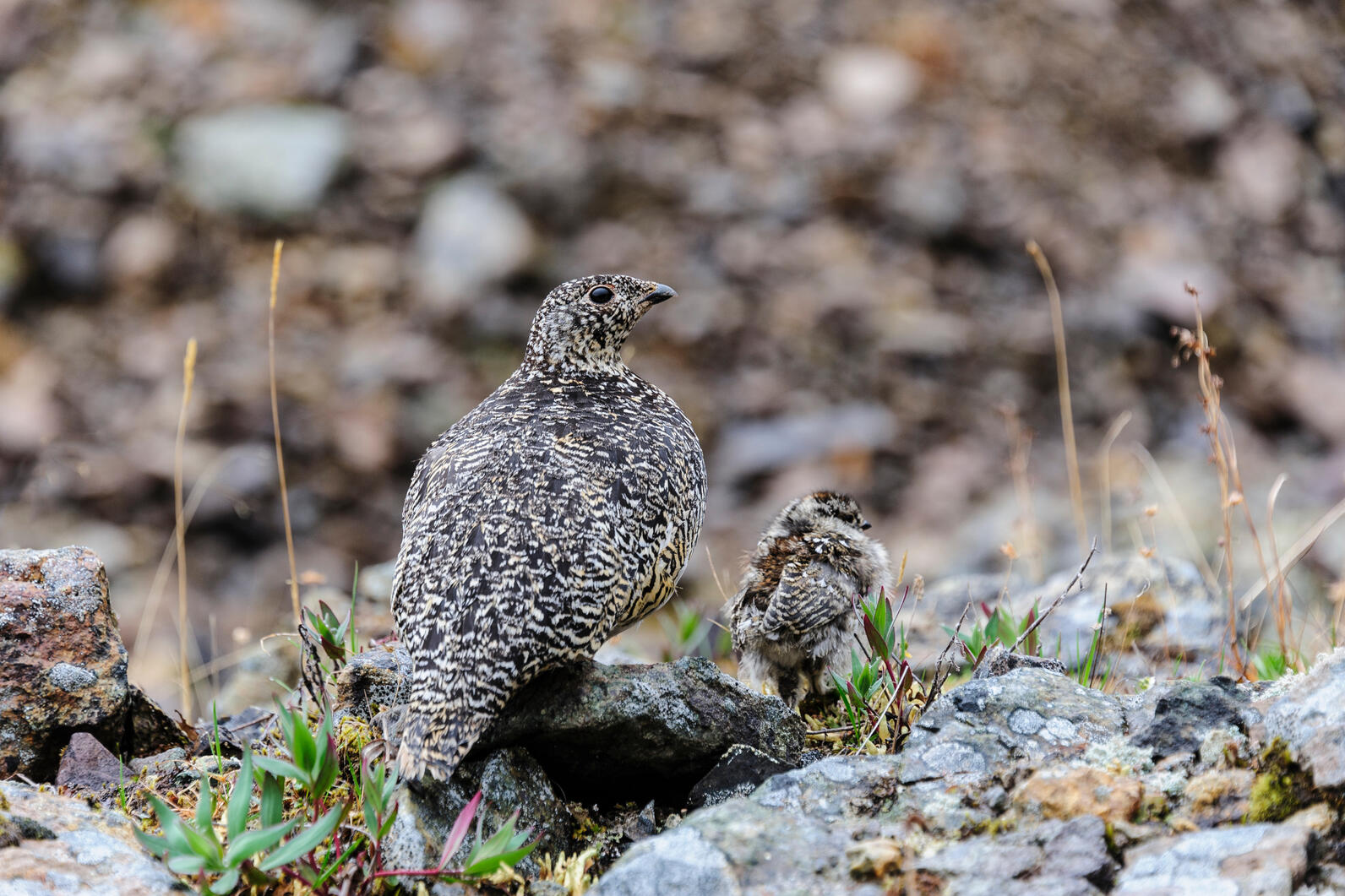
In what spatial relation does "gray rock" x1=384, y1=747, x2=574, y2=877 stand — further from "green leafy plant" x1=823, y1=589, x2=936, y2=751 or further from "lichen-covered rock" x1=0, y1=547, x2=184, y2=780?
"lichen-covered rock" x1=0, y1=547, x2=184, y2=780

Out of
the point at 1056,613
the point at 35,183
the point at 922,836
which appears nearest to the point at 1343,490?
the point at 1056,613

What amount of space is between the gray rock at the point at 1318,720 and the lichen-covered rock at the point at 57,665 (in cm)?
381

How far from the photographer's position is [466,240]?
511 inches

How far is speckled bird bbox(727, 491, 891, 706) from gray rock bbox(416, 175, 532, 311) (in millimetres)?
7704

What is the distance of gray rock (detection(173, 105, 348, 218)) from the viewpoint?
13070 millimetres

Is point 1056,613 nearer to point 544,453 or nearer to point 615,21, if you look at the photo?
point 544,453

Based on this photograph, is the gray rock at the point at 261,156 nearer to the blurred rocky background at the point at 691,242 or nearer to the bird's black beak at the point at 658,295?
the blurred rocky background at the point at 691,242

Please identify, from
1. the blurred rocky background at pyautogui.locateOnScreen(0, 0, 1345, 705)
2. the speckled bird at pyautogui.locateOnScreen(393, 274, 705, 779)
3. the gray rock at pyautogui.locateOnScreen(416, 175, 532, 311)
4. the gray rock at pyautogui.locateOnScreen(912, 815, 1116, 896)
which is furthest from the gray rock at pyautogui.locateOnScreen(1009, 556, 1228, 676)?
the gray rock at pyautogui.locateOnScreen(416, 175, 532, 311)

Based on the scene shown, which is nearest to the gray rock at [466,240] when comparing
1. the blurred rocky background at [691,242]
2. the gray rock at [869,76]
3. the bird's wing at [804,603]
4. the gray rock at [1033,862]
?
the blurred rocky background at [691,242]

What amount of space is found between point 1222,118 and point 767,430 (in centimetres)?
660

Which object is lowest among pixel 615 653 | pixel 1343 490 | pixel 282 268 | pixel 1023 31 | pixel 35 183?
pixel 1343 490

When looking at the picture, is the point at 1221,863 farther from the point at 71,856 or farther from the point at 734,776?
the point at 71,856

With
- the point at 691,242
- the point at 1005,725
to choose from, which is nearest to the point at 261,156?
the point at 691,242

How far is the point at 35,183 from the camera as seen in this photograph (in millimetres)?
12992
